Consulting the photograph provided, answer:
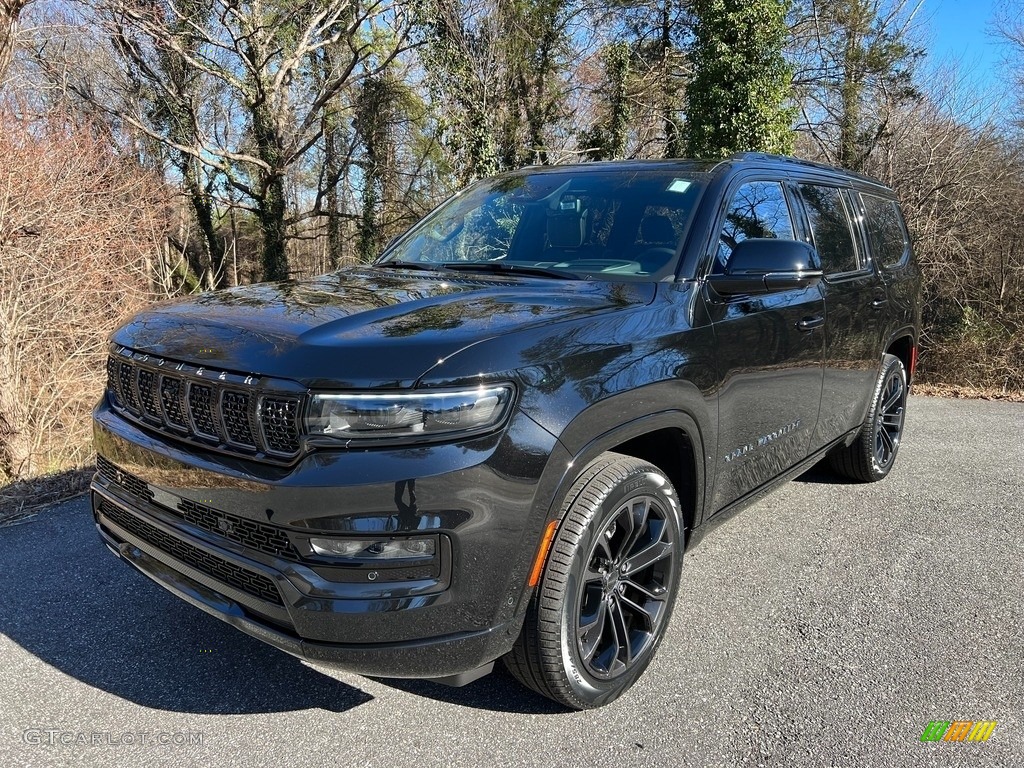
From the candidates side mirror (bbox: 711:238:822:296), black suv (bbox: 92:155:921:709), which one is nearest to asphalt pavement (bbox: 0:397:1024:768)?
black suv (bbox: 92:155:921:709)

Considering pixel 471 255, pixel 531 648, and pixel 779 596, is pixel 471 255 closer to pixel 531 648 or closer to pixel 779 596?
pixel 531 648

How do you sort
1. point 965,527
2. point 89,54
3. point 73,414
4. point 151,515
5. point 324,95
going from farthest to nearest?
point 324,95, point 89,54, point 73,414, point 965,527, point 151,515

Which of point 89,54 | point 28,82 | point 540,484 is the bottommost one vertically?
point 540,484

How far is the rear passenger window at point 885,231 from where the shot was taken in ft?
15.1

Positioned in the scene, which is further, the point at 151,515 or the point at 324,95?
the point at 324,95

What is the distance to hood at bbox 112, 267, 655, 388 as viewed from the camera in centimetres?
199

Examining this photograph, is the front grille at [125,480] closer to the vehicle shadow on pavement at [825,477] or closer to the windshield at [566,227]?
the windshield at [566,227]

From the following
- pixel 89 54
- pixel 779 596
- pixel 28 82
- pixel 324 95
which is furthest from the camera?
pixel 324 95

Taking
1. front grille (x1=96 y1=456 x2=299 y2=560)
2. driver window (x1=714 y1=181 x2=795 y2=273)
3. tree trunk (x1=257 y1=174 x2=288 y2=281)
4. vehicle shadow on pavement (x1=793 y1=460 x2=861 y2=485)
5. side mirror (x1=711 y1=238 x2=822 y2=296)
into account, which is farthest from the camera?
tree trunk (x1=257 y1=174 x2=288 y2=281)

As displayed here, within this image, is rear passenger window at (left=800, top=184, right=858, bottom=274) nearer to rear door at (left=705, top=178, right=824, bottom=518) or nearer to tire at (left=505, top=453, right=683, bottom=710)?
rear door at (left=705, top=178, right=824, bottom=518)

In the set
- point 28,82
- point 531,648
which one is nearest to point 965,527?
point 531,648

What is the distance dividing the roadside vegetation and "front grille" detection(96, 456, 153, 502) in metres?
2.46

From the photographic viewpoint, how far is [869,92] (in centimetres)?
1869

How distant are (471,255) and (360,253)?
19.9 metres
